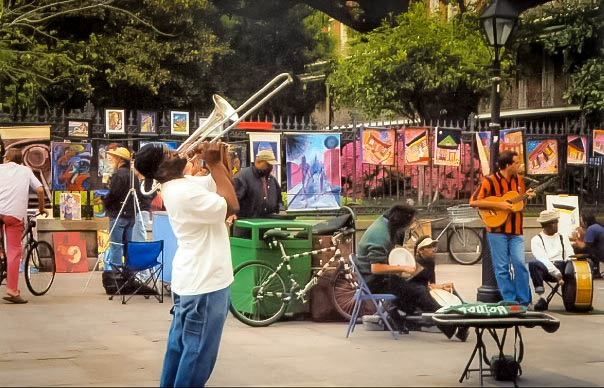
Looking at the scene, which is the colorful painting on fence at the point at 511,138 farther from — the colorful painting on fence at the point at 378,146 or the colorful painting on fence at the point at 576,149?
the colorful painting on fence at the point at 378,146

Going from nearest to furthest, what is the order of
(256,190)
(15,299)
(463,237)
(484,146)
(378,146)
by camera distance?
(256,190) → (15,299) → (378,146) → (463,237) → (484,146)

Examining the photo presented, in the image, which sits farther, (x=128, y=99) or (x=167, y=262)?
(x=128, y=99)

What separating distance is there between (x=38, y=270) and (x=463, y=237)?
24.5 ft

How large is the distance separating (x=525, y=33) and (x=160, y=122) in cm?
1315

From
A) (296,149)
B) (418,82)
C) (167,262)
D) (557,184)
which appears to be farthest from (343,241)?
(418,82)

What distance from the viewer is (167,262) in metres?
12.6

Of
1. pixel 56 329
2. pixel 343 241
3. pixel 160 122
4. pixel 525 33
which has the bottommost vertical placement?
pixel 56 329

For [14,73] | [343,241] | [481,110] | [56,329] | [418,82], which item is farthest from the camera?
[481,110]

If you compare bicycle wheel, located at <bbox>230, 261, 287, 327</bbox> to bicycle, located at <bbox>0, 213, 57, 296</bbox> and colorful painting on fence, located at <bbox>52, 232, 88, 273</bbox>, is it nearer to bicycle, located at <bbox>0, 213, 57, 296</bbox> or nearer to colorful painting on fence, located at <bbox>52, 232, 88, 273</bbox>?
bicycle, located at <bbox>0, 213, 57, 296</bbox>

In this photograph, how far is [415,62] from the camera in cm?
2616

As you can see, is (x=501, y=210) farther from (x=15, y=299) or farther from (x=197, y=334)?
(x=197, y=334)

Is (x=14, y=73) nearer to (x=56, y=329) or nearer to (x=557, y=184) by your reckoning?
(x=557, y=184)

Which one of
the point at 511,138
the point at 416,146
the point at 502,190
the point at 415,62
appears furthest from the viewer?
the point at 415,62

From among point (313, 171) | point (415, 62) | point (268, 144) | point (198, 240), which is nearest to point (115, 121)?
point (268, 144)
